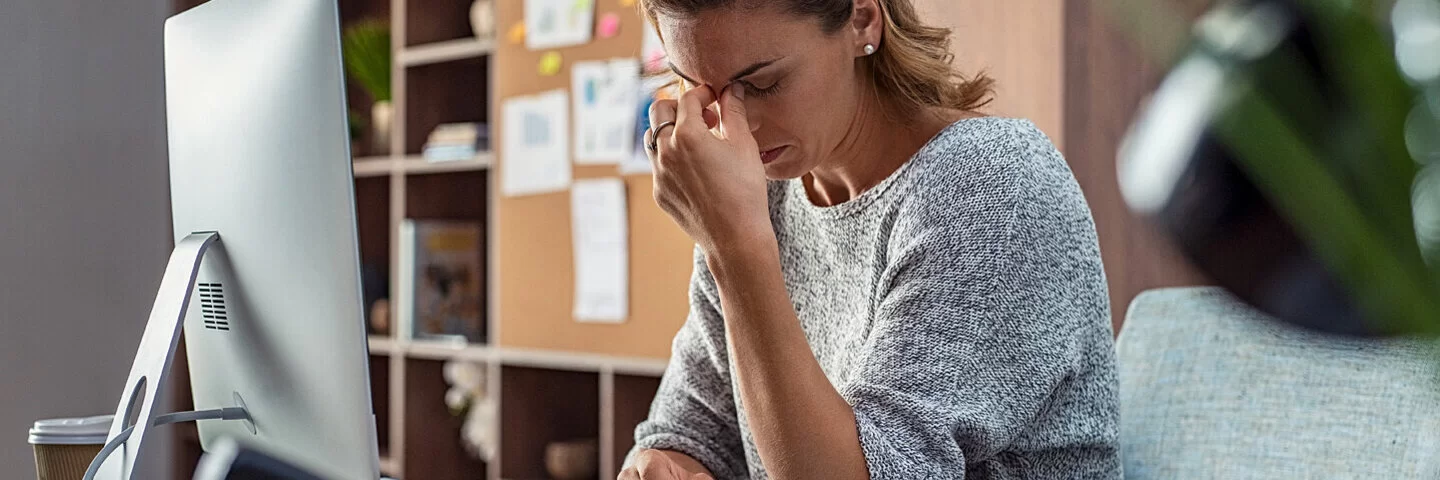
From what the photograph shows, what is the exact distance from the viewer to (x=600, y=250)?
9.05 ft

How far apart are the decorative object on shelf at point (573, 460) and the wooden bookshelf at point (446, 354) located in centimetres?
3

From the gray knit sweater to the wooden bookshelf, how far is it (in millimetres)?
1653

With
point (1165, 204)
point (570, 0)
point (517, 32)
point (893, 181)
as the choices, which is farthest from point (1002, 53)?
point (1165, 204)

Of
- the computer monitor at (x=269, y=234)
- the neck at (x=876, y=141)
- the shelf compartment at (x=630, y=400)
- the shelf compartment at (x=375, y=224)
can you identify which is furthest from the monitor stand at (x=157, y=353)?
the shelf compartment at (x=375, y=224)

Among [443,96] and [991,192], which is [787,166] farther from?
[443,96]

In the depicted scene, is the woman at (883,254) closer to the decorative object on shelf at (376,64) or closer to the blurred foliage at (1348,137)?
the blurred foliage at (1348,137)

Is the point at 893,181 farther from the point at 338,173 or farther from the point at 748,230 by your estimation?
the point at 338,173

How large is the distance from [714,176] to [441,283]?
89.7 inches

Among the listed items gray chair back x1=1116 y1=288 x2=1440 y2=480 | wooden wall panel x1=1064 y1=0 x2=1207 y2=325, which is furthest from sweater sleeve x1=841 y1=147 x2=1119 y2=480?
wooden wall panel x1=1064 y1=0 x2=1207 y2=325

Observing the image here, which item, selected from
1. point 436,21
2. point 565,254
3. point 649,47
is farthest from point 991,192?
point 436,21

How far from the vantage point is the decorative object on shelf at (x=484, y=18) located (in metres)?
3.05

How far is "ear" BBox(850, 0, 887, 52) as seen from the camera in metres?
1.19

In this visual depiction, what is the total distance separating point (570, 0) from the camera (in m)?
2.79

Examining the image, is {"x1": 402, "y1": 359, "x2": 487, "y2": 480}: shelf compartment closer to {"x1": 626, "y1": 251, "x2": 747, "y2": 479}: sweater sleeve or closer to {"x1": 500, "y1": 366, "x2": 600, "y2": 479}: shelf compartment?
{"x1": 500, "y1": 366, "x2": 600, "y2": 479}: shelf compartment
